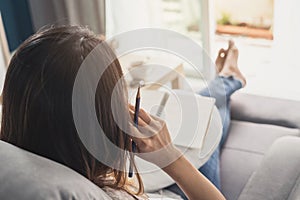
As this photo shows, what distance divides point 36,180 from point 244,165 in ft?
3.05

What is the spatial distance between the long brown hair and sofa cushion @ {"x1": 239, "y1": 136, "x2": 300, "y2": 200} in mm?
480

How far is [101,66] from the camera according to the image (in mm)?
776

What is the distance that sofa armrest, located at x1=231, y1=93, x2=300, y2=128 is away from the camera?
1675mm

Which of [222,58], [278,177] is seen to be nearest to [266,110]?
[222,58]

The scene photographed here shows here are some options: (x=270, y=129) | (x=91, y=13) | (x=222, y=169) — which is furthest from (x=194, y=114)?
(x=91, y=13)

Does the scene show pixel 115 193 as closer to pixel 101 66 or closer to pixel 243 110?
pixel 101 66

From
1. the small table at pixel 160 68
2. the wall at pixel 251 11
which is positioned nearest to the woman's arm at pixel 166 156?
the small table at pixel 160 68

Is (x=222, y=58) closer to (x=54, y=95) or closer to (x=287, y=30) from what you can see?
(x=287, y=30)

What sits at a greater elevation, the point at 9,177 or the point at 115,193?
the point at 9,177

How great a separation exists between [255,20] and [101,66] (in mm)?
2356

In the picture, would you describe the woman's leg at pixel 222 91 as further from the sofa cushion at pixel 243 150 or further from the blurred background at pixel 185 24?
the blurred background at pixel 185 24

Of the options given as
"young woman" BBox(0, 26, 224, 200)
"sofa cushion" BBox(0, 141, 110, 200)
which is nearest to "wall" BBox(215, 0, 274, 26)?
"young woman" BBox(0, 26, 224, 200)

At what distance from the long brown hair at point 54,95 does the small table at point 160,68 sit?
0.91 m

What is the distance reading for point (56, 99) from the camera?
0.75 metres
